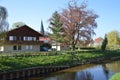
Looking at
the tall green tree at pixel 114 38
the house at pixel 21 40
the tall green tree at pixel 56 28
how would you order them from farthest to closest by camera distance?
the tall green tree at pixel 114 38, the tall green tree at pixel 56 28, the house at pixel 21 40

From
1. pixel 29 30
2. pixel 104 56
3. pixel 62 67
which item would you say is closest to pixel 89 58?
pixel 104 56

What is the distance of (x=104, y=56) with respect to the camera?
76.4 m

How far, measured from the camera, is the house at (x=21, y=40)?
245 ft

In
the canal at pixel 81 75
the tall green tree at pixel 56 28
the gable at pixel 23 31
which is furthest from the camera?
the tall green tree at pixel 56 28

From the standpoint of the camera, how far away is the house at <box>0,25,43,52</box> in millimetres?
74725

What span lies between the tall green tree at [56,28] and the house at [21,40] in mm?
7547

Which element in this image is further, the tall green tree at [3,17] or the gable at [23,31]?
the gable at [23,31]

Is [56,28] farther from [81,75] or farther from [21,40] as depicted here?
[81,75]

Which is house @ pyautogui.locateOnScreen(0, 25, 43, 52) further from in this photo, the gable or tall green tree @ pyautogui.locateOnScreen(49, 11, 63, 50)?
tall green tree @ pyautogui.locateOnScreen(49, 11, 63, 50)

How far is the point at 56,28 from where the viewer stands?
302 ft

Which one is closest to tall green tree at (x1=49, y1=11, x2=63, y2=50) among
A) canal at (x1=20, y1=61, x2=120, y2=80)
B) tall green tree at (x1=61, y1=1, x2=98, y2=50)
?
tall green tree at (x1=61, y1=1, x2=98, y2=50)

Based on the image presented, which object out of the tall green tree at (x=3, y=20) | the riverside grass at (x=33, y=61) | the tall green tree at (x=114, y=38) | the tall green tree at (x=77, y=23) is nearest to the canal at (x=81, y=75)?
the riverside grass at (x=33, y=61)

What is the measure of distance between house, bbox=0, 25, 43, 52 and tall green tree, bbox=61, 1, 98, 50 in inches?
396

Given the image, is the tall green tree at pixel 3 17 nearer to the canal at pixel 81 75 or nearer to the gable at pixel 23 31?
the canal at pixel 81 75
